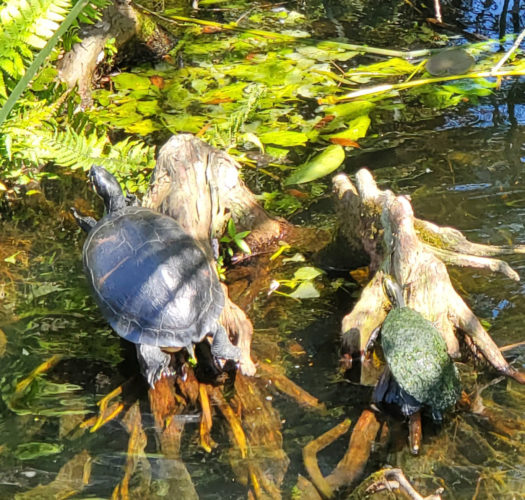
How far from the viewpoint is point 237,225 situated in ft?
14.1

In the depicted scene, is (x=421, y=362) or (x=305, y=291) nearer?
(x=421, y=362)

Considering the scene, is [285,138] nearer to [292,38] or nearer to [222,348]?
[292,38]

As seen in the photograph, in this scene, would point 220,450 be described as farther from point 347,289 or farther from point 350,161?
point 350,161

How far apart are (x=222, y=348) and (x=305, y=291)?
804mm

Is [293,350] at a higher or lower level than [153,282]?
lower

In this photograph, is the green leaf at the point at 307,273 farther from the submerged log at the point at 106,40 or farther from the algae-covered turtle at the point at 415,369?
the submerged log at the point at 106,40

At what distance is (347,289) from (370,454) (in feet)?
4.14

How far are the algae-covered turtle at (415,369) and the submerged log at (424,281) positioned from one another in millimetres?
203

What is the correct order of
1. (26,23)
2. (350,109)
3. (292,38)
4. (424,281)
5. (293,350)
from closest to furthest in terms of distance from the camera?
(26,23) → (424,281) → (293,350) → (350,109) → (292,38)

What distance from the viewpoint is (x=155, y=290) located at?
320 centimetres

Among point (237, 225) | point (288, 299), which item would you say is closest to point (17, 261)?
point (237, 225)

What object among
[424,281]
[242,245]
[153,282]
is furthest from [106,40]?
[424,281]

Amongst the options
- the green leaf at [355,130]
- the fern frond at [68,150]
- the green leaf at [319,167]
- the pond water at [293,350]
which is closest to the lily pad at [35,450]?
the pond water at [293,350]

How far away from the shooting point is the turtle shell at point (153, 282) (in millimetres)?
3182
